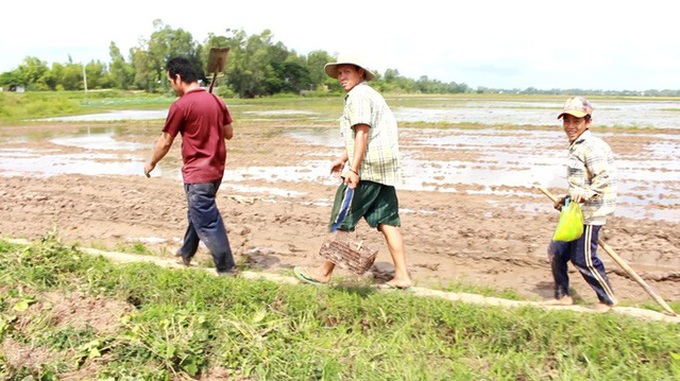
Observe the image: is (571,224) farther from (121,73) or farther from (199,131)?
(121,73)

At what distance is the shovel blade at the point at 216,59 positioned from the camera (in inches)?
179

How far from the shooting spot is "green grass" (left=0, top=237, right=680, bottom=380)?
282 centimetres

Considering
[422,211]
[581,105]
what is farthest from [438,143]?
[581,105]

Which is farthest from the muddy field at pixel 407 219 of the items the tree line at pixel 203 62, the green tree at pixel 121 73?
the green tree at pixel 121 73

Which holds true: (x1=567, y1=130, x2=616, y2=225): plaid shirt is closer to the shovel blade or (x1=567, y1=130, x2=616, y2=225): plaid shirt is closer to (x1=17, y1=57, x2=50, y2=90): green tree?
the shovel blade

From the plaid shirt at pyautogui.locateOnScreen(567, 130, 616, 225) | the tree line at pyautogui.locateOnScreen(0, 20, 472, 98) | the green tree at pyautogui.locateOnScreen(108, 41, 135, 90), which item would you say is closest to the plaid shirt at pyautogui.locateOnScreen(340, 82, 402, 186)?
the plaid shirt at pyautogui.locateOnScreen(567, 130, 616, 225)

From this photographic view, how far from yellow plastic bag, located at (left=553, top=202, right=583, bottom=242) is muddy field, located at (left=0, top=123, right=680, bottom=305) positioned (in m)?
0.82

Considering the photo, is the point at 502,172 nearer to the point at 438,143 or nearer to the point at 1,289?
the point at 438,143

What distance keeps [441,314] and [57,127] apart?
20.3m

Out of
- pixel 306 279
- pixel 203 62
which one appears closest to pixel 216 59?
pixel 306 279

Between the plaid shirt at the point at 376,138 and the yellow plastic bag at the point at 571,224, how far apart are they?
3.57ft

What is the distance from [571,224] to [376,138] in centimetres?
136

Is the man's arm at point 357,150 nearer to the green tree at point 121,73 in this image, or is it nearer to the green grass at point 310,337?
the green grass at point 310,337

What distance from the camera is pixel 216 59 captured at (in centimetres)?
457
